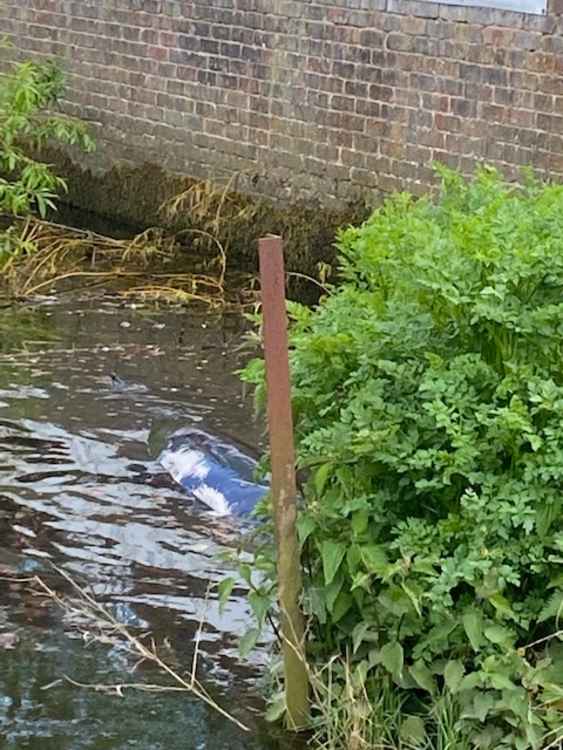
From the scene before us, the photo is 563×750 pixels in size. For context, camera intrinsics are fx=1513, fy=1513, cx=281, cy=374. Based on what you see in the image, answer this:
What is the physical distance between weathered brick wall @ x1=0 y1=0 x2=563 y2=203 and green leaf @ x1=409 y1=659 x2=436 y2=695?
607 cm

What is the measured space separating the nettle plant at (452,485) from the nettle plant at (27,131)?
5329mm

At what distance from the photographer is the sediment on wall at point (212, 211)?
11.6m

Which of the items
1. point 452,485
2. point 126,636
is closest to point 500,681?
point 452,485

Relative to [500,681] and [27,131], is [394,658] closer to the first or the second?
[500,681]

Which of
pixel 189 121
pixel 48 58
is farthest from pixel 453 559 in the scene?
pixel 48 58

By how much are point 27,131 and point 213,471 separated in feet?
21.1

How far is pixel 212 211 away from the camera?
12531 millimetres

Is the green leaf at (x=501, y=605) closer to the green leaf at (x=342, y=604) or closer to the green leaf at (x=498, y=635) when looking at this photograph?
the green leaf at (x=498, y=635)

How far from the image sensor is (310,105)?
38.5 feet

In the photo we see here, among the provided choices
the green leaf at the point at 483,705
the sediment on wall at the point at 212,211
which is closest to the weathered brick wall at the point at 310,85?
the sediment on wall at the point at 212,211

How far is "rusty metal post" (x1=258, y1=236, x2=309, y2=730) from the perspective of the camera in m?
→ 4.32

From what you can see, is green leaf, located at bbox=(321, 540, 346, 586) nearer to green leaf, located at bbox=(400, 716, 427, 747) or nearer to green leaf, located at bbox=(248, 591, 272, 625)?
green leaf, located at bbox=(248, 591, 272, 625)

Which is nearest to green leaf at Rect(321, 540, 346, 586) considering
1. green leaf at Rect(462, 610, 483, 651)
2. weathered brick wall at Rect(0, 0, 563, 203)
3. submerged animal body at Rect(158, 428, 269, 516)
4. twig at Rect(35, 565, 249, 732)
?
green leaf at Rect(462, 610, 483, 651)

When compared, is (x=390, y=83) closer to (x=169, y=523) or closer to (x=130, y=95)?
(x=130, y=95)
